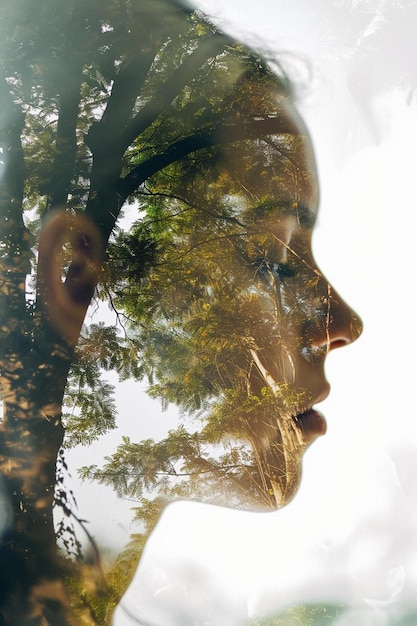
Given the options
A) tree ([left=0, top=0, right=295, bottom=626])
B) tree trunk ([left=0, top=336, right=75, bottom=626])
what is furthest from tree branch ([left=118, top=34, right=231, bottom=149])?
tree trunk ([left=0, top=336, right=75, bottom=626])

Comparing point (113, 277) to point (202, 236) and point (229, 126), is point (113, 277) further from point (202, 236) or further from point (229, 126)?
point (229, 126)

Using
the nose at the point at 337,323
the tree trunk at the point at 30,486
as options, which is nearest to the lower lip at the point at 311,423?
the nose at the point at 337,323

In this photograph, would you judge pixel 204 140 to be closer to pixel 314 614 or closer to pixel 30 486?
pixel 30 486

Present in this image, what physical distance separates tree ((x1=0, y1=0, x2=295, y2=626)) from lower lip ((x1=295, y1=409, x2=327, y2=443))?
0.34 metres

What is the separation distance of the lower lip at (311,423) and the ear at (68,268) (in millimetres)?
475

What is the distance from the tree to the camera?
93 centimetres

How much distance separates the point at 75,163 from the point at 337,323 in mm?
636

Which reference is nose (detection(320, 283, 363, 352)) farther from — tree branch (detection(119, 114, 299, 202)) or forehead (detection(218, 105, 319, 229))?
tree branch (detection(119, 114, 299, 202))

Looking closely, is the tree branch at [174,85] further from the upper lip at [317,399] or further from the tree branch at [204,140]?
the upper lip at [317,399]

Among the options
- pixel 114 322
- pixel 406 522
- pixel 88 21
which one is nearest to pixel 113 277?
pixel 114 322

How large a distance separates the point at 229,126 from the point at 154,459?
0.70 m

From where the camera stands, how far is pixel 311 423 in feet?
3.30

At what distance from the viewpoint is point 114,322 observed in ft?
3.24

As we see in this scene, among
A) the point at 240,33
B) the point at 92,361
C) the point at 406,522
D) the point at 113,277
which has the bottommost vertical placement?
the point at 406,522
